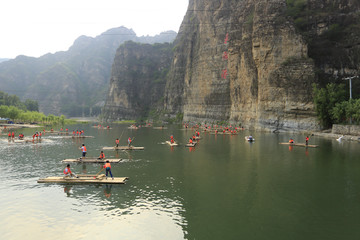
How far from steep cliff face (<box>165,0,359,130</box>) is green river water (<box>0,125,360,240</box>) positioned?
4110 cm

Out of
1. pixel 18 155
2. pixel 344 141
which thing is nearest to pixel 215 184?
pixel 18 155

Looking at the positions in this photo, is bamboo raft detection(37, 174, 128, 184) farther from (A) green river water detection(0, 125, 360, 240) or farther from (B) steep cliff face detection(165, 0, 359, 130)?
(B) steep cliff face detection(165, 0, 359, 130)

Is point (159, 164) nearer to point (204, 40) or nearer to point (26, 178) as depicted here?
point (26, 178)

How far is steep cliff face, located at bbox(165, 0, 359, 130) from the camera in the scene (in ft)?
236

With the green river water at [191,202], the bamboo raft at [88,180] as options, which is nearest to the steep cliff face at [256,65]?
the green river water at [191,202]

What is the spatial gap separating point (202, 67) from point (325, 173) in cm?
10023

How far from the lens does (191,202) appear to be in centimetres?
1997

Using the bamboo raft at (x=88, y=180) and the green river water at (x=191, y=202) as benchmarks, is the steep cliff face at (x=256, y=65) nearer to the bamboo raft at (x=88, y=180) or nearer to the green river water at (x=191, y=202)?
the green river water at (x=191, y=202)

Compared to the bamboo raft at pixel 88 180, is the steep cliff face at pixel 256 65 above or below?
above

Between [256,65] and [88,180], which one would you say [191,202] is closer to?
[88,180]

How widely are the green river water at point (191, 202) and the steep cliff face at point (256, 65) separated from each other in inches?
1618

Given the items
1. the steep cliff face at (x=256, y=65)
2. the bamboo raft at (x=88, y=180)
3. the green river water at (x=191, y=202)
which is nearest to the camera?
the green river water at (x=191, y=202)

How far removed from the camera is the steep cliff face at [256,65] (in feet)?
236

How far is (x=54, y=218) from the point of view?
17531mm
